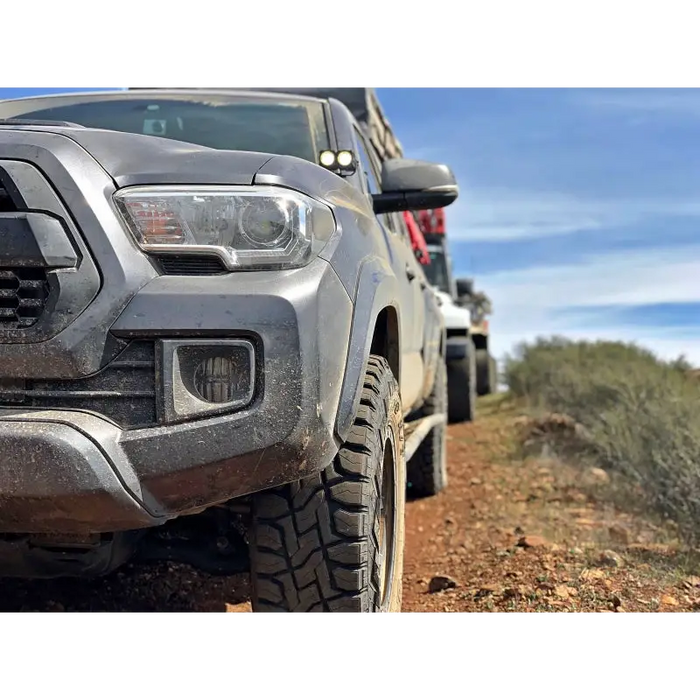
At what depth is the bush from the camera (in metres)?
4.38

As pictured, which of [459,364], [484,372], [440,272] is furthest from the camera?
[484,372]

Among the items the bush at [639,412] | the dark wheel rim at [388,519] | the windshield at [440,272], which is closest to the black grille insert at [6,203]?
the dark wheel rim at [388,519]

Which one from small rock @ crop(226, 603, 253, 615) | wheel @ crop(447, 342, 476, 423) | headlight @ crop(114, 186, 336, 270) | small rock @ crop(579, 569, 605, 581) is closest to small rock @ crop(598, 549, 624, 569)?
small rock @ crop(579, 569, 605, 581)

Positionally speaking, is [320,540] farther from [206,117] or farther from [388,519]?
[206,117]

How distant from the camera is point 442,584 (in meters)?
3.38

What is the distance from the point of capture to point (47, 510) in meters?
1.72

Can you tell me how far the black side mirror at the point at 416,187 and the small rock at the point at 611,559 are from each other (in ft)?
5.80

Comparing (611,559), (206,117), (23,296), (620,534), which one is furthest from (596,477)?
(23,296)

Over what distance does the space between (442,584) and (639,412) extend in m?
3.18

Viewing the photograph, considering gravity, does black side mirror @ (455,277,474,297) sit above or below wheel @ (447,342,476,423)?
above

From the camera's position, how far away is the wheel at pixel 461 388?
8.94 meters

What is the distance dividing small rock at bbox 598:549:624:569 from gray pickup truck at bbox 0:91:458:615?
1.79m

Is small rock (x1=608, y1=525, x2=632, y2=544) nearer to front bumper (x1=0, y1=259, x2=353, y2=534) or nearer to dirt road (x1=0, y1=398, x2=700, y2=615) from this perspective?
dirt road (x1=0, y1=398, x2=700, y2=615)

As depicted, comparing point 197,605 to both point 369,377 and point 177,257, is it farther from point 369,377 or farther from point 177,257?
point 177,257
